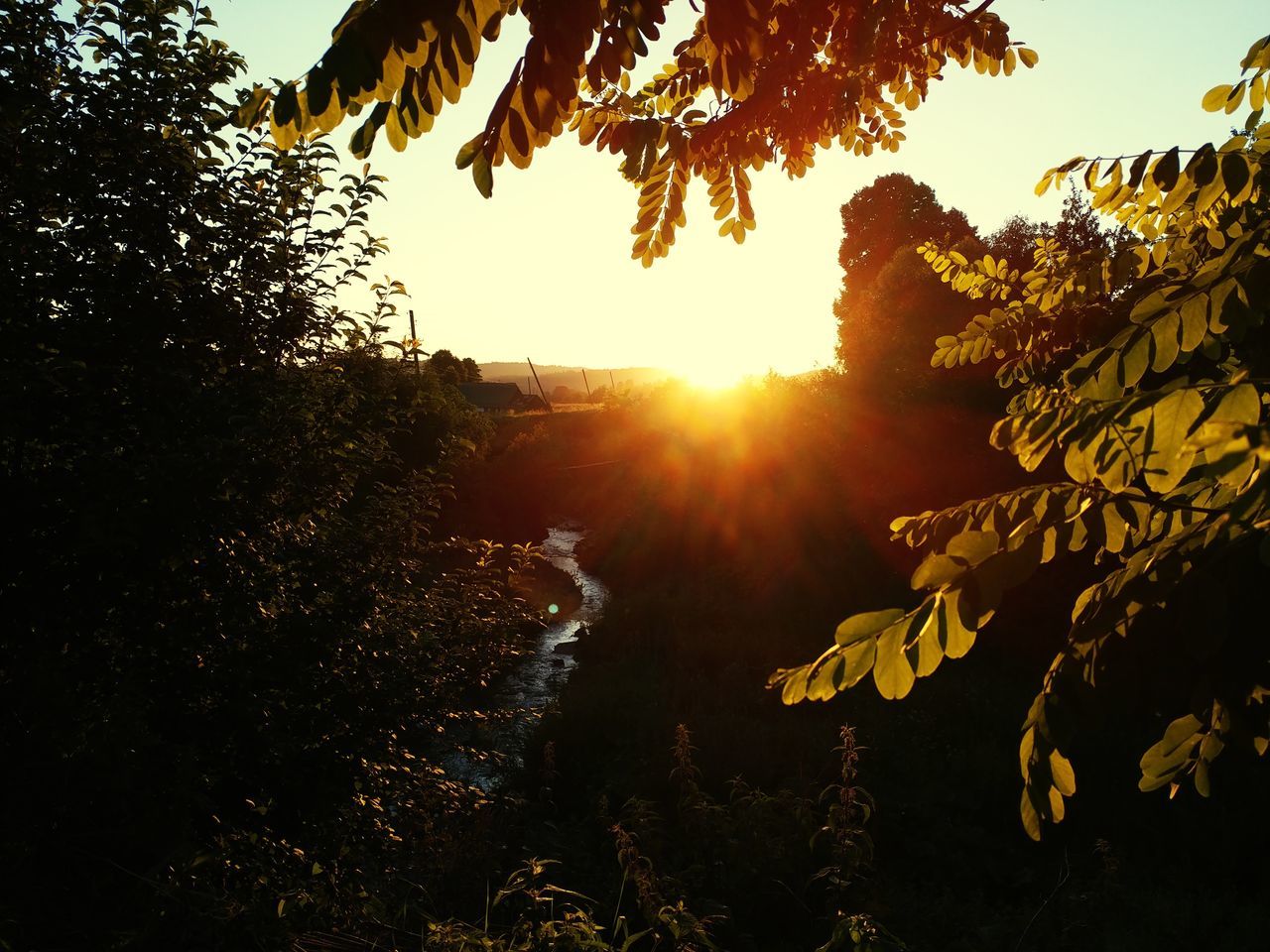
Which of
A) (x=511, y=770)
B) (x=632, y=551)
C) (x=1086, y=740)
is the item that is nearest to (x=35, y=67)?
(x=511, y=770)

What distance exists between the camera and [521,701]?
1269 cm

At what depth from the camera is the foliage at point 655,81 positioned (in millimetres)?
1631

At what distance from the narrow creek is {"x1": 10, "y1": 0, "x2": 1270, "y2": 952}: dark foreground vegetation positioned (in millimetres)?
463

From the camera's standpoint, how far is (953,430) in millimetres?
14820

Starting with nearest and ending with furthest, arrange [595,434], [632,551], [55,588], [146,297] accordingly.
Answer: [55,588] < [146,297] < [632,551] < [595,434]

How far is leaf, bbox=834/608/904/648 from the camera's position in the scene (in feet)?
5.09

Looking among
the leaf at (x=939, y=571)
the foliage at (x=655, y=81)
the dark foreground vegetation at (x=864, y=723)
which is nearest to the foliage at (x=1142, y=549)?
the leaf at (x=939, y=571)

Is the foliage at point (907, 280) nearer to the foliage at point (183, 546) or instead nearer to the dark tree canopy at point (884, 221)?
the dark tree canopy at point (884, 221)

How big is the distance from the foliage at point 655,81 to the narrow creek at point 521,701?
486cm

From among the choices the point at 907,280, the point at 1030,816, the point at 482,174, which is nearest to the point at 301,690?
the point at 482,174

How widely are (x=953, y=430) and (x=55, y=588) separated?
14.5m

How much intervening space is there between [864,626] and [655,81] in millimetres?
2820

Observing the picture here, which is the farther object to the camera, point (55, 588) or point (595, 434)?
point (595, 434)

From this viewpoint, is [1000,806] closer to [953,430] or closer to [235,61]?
[953,430]
